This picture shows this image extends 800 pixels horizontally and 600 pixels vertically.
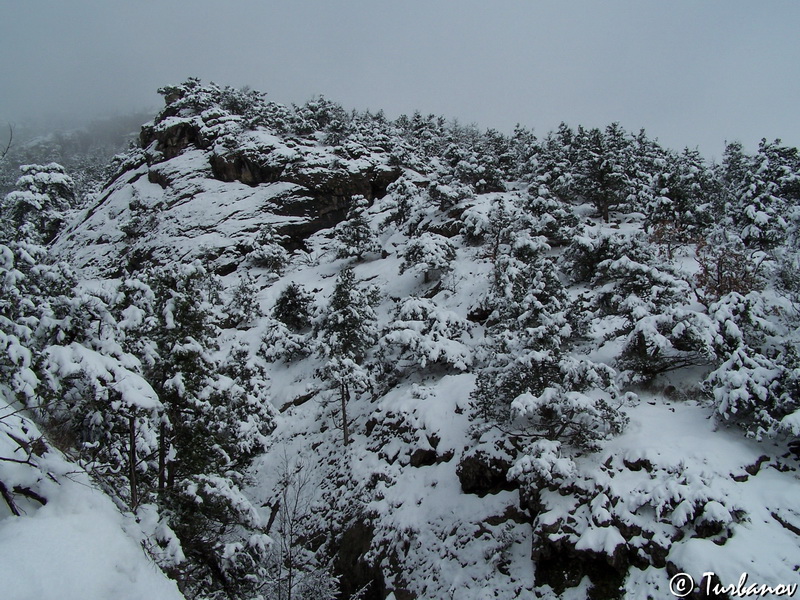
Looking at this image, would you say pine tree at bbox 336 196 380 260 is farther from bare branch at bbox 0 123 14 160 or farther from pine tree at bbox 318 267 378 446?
bare branch at bbox 0 123 14 160

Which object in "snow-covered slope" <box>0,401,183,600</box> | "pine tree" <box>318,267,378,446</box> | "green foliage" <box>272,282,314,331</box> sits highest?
"snow-covered slope" <box>0,401,183,600</box>

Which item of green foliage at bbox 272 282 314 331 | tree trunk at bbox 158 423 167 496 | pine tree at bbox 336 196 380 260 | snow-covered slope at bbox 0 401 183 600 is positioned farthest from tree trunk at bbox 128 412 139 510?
pine tree at bbox 336 196 380 260

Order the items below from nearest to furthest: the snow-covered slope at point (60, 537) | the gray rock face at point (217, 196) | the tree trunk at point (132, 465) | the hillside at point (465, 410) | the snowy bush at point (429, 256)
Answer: the snow-covered slope at point (60, 537)
the tree trunk at point (132, 465)
the hillside at point (465, 410)
the snowy bush at point (429, 256)
the gray rock face at point (217, 196)

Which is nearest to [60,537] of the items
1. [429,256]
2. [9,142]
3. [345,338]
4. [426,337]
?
[9,142]

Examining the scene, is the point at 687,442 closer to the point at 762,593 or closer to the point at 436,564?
the point at 762,593

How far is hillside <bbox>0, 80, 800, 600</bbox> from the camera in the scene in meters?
8.80

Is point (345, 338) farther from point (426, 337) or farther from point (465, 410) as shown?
point (465, 410)

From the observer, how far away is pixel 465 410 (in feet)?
51.2

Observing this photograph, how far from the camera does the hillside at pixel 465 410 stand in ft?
28.9

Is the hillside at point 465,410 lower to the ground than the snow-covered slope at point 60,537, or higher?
lower

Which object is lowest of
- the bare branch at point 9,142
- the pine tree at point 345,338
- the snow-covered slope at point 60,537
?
the pine tree at point 345,338

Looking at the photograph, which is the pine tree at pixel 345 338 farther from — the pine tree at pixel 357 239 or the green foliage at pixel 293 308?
the pine tree at pixel 357 239

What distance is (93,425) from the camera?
9227 millimetres

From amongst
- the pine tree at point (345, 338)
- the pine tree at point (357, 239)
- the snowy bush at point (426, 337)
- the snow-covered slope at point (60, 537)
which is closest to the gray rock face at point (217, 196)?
the pine tree at point (357, 239)
